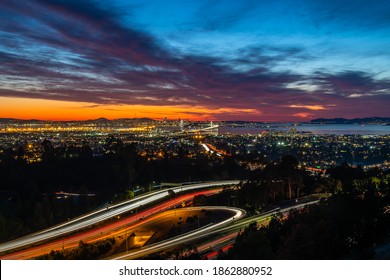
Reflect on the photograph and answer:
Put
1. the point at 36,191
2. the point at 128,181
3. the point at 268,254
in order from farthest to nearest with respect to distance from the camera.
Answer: the point at 128,181, the point at 36,191, the point at 268,254

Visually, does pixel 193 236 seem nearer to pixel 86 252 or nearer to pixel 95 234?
pixel 86 252

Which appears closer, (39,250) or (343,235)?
(343,235)

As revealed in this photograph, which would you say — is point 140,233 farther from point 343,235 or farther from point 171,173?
point 171,173

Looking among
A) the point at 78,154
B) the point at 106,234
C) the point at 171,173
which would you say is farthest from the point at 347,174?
the point at 78,154

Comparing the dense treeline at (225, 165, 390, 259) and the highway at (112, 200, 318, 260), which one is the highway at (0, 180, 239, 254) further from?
the dense treeline at (225, 165, 390, 259)

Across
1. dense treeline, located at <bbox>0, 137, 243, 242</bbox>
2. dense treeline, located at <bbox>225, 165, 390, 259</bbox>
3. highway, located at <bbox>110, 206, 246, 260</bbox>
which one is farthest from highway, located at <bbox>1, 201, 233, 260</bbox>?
dense treeline, located at <bbox>225, 165, 390, 259</bbox>

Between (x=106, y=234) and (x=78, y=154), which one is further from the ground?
(x=78, y=154)
